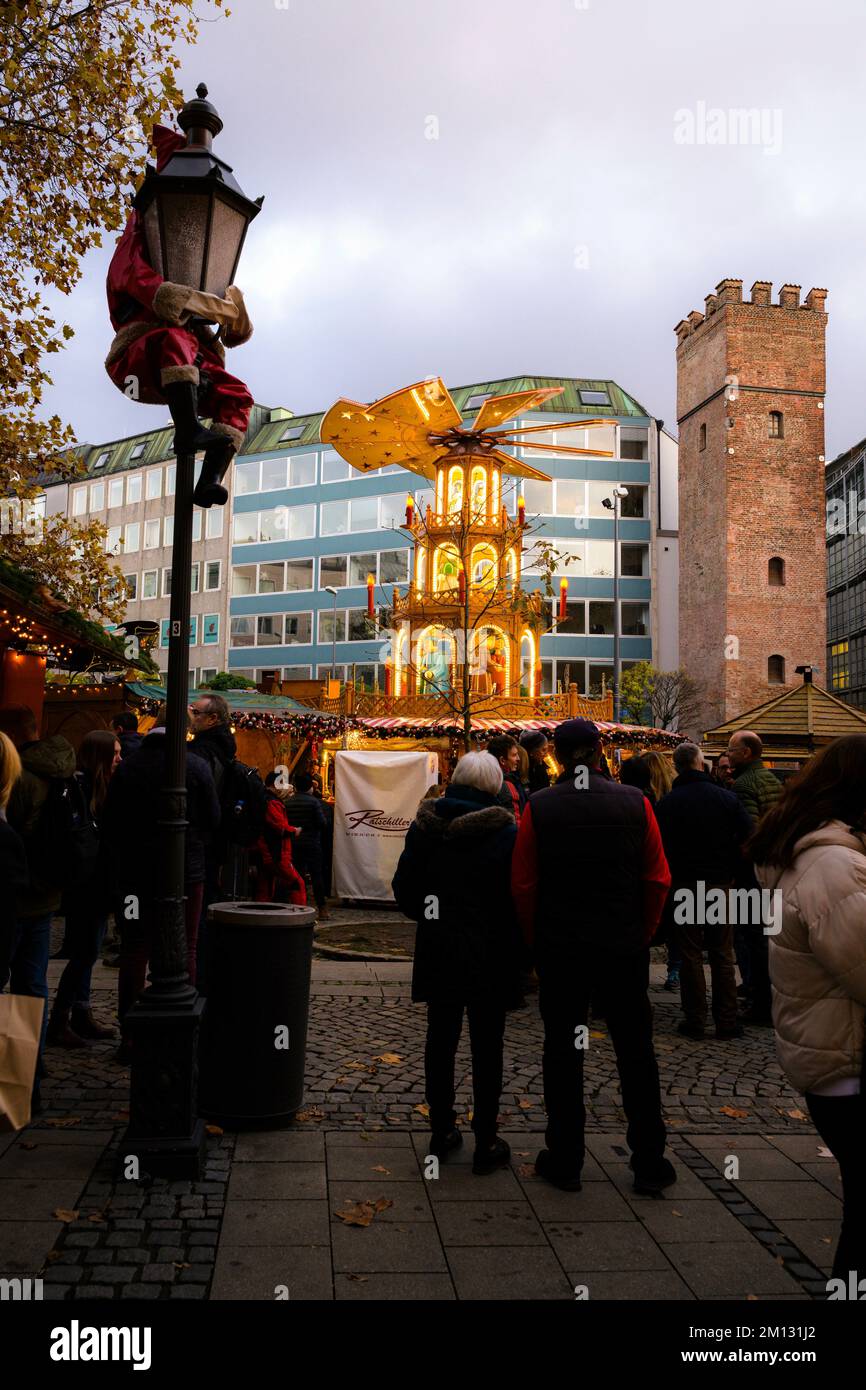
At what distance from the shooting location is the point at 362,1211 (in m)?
4.31

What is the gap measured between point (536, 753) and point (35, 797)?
5.78 metres

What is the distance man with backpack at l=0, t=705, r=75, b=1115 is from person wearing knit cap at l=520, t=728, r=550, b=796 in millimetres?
4930

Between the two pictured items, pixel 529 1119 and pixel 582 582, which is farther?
pixel 582 582

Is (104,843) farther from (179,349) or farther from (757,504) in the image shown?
(757,504)

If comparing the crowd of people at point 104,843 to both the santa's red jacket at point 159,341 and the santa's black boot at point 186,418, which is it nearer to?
the santa's black boot at point 186,418

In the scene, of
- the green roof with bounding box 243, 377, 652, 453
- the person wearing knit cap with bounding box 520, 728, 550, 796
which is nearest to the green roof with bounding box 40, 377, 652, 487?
the green roof with bounding box 243, 377, 652, 453

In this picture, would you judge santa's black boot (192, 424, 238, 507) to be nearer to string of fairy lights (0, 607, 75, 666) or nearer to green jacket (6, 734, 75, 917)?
green jacket (6, 734, 75, 917)

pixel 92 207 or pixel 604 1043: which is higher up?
pixel 92 207

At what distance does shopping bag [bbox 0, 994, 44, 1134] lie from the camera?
3504 mm

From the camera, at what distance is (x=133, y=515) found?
62938 millimetres

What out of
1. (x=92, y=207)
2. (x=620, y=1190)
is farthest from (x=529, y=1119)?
(x=92, y=207)

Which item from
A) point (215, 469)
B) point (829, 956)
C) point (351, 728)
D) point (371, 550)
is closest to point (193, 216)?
point (215, 469)
